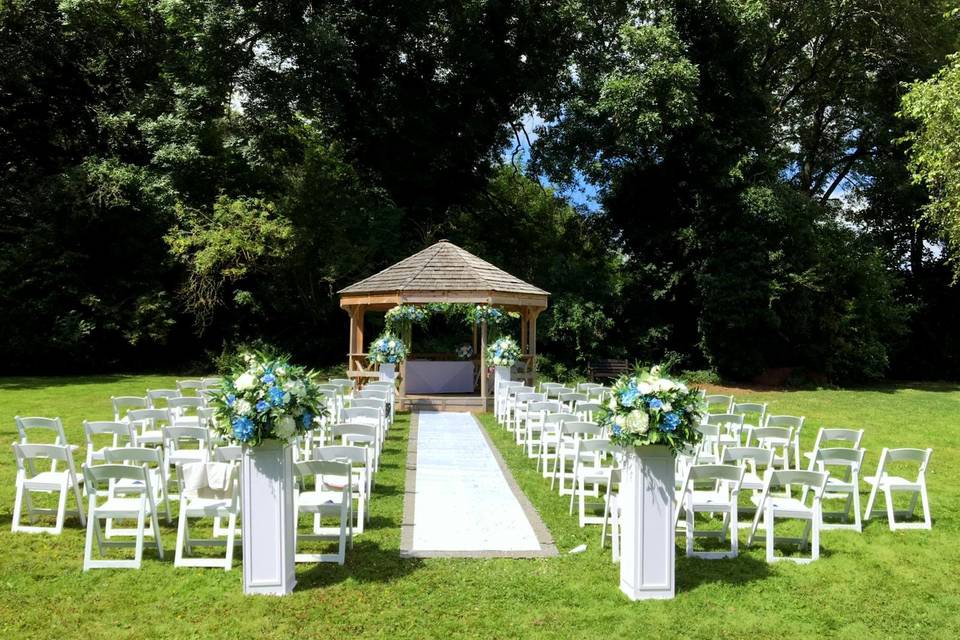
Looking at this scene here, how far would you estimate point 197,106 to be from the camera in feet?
83.6

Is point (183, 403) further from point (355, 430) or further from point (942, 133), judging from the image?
point (942, 133)

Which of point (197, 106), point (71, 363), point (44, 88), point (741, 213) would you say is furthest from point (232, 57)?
point (741, 213)

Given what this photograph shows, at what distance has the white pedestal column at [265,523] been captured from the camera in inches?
221

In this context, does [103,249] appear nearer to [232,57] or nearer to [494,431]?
[232,57]

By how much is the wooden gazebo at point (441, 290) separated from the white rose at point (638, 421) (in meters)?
11.9

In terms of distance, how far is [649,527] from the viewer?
5.67 m

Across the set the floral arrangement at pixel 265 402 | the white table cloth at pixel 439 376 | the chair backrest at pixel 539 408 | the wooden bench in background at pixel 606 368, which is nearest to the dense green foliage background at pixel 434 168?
the wooden bench in background at pixel 606 368

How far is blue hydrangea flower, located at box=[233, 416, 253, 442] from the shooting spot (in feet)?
18.1

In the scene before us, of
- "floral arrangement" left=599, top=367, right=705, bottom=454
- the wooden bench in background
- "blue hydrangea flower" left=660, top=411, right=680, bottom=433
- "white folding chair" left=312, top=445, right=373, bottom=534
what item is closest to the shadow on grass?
"white folding chair" left=312, top=445, right=373, bottom=534

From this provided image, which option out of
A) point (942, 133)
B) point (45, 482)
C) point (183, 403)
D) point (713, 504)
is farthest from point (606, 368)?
point (45, 482)

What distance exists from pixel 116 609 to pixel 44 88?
88.0 ft

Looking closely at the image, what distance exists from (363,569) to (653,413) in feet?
8.46

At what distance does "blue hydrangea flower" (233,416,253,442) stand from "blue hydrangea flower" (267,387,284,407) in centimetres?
21

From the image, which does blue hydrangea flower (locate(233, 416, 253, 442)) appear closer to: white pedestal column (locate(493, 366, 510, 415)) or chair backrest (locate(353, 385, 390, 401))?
chair backrest (locate(353, 385, 390, 401))
